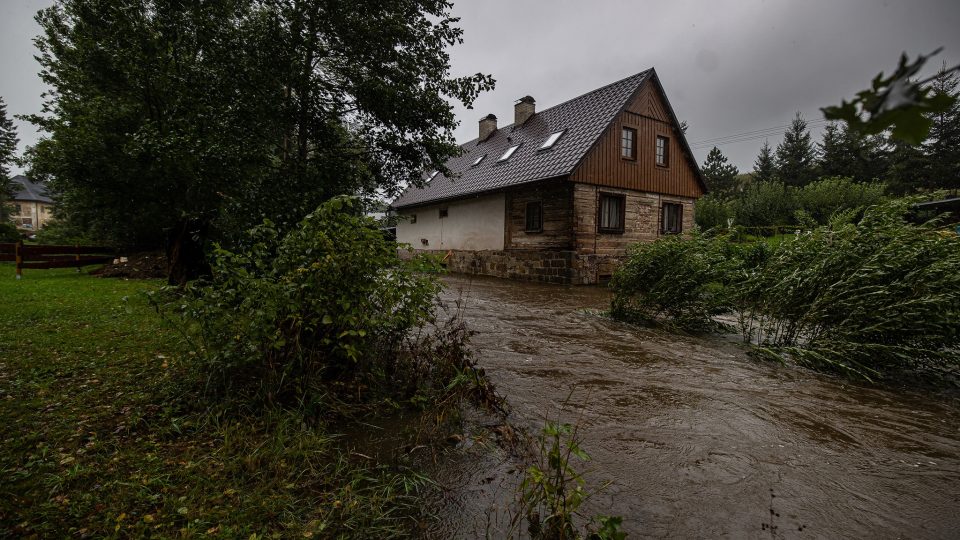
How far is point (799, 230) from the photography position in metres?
5.85

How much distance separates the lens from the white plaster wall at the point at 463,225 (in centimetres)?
1584

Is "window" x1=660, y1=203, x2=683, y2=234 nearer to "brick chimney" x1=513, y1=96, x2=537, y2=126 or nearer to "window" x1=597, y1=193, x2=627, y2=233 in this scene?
"window" x1=597, y1=193, x2=627, y2=233

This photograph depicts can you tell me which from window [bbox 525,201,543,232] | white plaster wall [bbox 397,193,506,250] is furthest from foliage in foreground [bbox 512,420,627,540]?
window [bbox 525,201,543,232]

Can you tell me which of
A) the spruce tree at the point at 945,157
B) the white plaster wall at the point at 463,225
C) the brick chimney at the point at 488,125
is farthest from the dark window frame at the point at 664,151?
the spruce tree at the point at 945,157

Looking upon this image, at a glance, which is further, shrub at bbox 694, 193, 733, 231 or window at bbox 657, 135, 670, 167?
shrub at bbox 694, 193, 733, 231

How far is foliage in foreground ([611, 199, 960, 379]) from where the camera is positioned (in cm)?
416

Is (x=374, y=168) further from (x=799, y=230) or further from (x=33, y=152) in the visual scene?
(x=33, y=152)

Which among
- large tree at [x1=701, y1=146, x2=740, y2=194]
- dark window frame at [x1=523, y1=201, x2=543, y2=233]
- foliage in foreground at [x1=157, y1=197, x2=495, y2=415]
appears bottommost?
foliage in foreground at [x1=157, y1=197, x2=495, y2=415]

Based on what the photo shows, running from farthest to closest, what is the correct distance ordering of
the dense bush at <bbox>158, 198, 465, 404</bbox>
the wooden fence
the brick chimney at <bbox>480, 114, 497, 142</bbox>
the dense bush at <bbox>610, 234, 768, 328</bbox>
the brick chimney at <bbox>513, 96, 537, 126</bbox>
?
the brick chimney at <bbox>480, 114, 497, 142</bbox> < the brick chimney at <bbox>513, 96, 537, 126</bbox> < the wooden fence < the dense bush at <bbox>610, 234, 768, 328</bbox> < the dense bush at <bbox>158, 198, 465, 404</bbox>

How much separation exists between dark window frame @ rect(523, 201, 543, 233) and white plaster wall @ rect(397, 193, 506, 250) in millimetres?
1017

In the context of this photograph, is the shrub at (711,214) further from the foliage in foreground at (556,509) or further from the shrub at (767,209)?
the foliage in foreground at (556,509)

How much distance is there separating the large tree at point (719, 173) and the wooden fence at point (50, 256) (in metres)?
51.2

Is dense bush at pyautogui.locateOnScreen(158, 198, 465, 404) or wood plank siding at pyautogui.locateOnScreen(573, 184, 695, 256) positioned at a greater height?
wood plank siding at pyautogui.locateOnScreen(573, 184, 695, 256)

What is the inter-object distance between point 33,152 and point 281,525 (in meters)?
15.6
